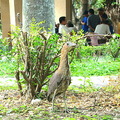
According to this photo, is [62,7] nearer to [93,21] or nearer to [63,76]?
[93,21]

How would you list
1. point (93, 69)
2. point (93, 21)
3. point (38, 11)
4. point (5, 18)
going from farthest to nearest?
point (5, 18), point (93, 21), point (93, 69), point (38, 11)

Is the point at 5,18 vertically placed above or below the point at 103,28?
above

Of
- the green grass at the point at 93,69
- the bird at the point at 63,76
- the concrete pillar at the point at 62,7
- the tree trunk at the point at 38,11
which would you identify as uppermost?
the concrete pillar at the point at 62,7

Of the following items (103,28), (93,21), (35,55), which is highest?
(93,21)

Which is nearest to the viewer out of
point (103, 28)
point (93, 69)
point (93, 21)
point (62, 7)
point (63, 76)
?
point (63, 76)

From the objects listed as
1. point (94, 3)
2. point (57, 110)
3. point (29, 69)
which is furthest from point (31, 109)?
point (94, 3)

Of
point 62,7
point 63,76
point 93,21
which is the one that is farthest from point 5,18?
point 63,76

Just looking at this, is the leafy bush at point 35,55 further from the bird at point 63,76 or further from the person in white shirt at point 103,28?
the person in white shirt at point 103,28

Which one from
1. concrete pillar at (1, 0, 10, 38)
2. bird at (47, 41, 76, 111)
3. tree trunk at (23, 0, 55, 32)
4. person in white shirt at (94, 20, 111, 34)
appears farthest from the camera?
concrete pillar at (1, 0, 10, 38)

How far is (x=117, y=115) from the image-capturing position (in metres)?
4.05

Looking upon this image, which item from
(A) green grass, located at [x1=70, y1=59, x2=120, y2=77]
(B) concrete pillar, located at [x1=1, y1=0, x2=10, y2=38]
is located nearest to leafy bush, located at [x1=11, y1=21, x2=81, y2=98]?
(A) green grass, located at [x1=70, y1=59, x2=120, y2=77]

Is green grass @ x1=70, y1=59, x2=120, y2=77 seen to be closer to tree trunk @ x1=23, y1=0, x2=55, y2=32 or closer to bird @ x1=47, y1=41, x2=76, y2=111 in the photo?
tree trunk @ x1=23, y1=0, x2=55, y2=32

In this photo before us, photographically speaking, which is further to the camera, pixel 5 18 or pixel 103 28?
pixel 5 18

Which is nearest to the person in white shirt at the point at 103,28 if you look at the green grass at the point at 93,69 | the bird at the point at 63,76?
the green grass at the point at 93,69
